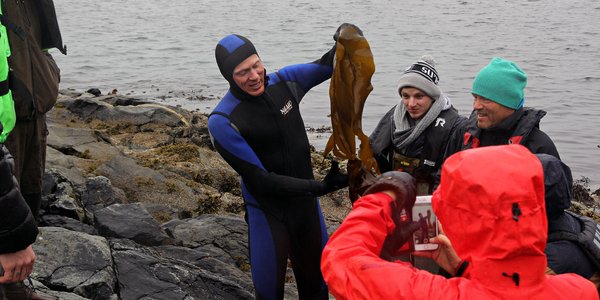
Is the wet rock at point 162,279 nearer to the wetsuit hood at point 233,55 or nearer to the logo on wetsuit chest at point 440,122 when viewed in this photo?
the wetsuit hood at point 233,55

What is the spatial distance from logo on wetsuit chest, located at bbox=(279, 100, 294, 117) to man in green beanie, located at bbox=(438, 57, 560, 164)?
1.33 meters

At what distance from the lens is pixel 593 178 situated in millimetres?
11172

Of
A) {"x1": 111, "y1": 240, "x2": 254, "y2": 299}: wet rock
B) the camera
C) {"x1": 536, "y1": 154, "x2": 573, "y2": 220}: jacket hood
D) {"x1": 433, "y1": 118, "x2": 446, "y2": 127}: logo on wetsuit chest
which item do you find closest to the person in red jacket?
the camera

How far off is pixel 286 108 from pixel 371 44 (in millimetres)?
18854

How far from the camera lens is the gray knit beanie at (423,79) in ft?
15.1

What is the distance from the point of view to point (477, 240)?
206 cm

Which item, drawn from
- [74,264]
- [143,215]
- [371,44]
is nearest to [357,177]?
[74,264]

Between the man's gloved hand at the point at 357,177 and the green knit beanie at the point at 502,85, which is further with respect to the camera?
the green knit beanie at the point at 502,85

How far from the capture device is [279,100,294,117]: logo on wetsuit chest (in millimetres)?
4629

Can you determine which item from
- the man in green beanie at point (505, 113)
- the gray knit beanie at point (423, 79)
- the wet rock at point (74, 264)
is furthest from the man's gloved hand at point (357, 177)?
the wet rock at point (74, 264)

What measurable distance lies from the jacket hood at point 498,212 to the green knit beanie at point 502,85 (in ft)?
6.03

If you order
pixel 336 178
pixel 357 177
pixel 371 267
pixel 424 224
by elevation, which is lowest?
pixel 336 178

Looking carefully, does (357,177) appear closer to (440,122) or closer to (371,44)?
(440,122)

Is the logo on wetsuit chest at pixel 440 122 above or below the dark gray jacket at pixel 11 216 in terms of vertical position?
below
